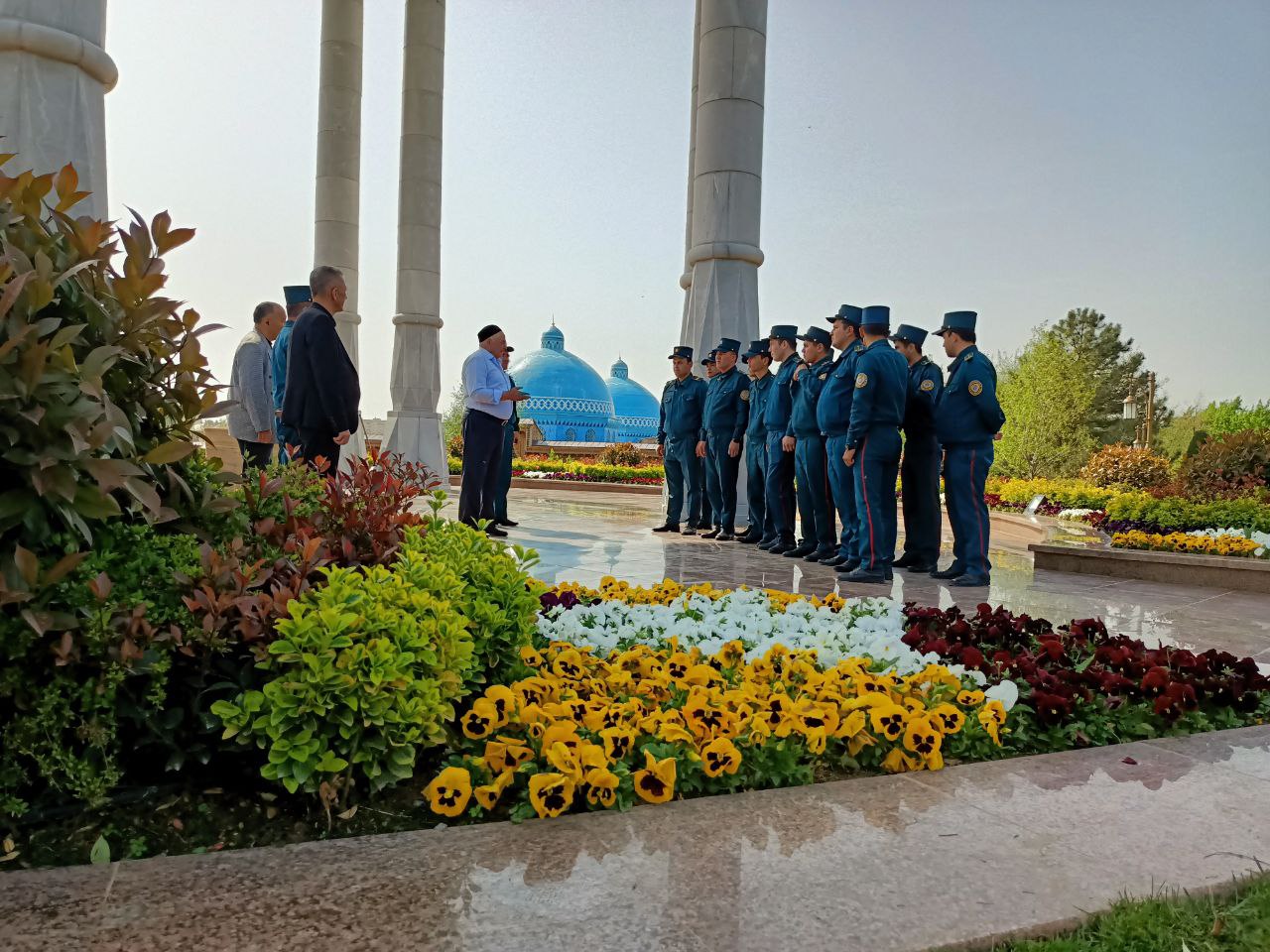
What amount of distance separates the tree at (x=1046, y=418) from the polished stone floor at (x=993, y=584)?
22.9 metres

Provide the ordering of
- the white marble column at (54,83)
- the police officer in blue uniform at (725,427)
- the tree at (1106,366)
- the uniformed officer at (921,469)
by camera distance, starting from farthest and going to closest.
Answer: the tree at (1106,366) → the police officer in blue uniform at (725,427) → the uniformed officer at (921,469) → the white marble column at (54,83)

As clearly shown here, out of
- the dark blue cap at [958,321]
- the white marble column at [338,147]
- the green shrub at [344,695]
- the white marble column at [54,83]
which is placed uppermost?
the white marble column at [338,147]

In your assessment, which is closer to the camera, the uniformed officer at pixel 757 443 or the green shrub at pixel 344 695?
the green shrub at pixel 344 695

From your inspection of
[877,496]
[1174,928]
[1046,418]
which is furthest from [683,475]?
[1046,418]

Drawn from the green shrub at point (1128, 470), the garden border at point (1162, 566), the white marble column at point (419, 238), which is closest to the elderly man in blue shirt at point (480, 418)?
the garden border at point (1162, 566)

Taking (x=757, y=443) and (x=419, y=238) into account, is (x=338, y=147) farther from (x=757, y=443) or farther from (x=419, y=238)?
(x=757, y=443)

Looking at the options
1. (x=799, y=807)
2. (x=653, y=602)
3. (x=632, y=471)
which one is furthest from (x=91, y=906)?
(x=632, y=471)

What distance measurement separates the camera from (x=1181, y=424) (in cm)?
4897

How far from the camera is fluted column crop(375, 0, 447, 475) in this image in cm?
1748

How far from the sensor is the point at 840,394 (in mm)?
7871

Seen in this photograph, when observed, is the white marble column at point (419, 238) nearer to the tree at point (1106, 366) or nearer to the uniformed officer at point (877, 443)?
the uniformed officer at point (877, 443)

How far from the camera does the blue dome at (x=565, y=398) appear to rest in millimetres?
59625

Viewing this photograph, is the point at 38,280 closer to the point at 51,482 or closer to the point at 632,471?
the point at 51,482

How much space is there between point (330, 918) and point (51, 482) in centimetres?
117
